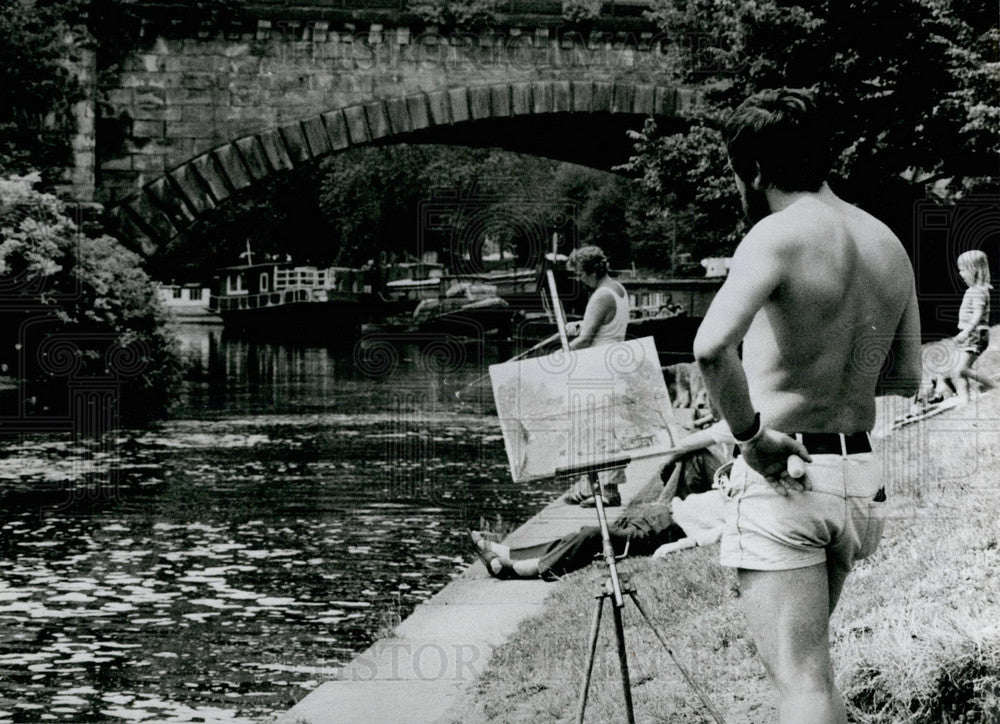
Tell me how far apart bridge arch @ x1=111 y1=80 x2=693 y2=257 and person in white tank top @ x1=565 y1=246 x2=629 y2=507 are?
55.8ft

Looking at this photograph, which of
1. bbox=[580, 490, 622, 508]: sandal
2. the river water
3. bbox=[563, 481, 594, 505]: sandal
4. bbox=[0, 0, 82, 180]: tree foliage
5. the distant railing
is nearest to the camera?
the river water

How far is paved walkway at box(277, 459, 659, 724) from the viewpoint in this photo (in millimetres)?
5508

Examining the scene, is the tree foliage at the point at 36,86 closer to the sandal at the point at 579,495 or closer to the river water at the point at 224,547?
the river water at the point at 224,547

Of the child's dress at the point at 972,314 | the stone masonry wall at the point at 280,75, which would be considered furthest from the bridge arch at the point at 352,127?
the child's dress at the point at 972,314

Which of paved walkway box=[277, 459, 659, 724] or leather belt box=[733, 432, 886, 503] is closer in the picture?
leather belt box=[733, 432, 886, 503]

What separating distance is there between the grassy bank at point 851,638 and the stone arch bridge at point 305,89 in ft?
66.5

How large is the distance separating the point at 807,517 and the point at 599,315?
6.91 metres

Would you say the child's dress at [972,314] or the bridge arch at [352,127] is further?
the bridge arch at [352,127]

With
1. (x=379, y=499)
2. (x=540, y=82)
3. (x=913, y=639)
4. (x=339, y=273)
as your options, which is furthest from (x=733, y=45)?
(x=339, y=273)

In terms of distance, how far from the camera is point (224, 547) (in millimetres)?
10641

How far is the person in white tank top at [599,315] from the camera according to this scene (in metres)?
10.2

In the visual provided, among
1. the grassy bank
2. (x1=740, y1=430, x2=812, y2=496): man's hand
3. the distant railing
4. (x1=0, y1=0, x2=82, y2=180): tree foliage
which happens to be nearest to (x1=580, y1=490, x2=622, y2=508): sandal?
the grassy bank

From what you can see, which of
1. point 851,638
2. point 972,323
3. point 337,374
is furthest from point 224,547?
point 337,374

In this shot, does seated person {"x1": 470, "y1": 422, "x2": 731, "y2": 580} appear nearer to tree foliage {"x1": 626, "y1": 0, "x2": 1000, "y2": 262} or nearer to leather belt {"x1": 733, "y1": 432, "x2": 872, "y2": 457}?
leather belt {"x1": 733, "y1": 432, "x2": 872, "y2": 457}
